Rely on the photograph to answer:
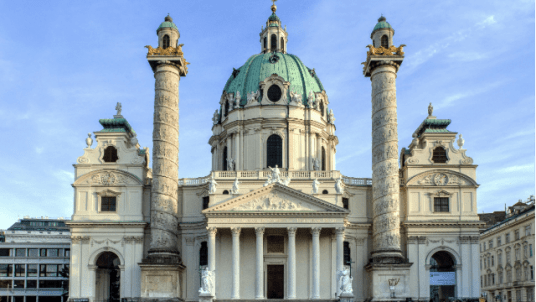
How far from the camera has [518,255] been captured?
66500 millimetres

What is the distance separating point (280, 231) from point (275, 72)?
59.4 feet

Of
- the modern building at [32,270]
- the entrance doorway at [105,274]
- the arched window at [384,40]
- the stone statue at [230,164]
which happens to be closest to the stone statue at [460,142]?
the arched window at [384,40]

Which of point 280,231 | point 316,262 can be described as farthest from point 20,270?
point 316,262

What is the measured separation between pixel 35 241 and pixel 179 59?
37.8 meters

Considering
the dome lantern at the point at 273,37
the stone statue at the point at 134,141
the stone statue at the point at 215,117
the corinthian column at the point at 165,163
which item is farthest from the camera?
the dome lantern at the point at 273,37

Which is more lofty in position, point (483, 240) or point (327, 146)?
point (327, 146)

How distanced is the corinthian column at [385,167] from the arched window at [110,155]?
2246cm

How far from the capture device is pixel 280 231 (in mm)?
53750

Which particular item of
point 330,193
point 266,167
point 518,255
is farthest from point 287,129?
point 518,255

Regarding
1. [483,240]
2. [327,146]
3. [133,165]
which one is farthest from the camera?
[483,240]

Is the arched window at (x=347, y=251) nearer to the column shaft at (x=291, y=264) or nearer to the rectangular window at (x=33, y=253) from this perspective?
the column shaft at (x=291, y=264)

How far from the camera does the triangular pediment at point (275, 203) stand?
5116 cm

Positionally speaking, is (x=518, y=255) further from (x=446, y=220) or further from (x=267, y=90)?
(x=267, y=90)

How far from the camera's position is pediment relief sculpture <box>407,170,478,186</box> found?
55.7 m
